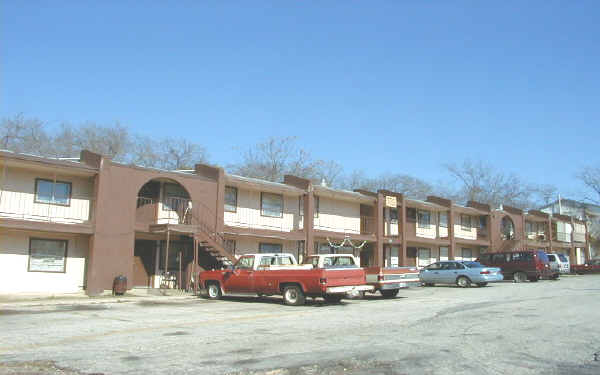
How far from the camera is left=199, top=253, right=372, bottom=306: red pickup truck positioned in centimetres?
1820

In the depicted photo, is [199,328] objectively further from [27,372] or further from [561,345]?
[561,345]

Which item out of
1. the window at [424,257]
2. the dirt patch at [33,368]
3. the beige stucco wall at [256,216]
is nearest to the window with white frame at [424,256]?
the window at [424,257]

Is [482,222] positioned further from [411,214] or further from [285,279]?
[285,279]

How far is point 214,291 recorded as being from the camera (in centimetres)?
2125

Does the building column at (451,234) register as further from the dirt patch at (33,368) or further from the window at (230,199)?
the dirt patch at (33,368)

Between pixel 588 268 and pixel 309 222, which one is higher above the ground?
pixel 309 222

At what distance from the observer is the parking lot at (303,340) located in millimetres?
8166

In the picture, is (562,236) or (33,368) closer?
(33,368)

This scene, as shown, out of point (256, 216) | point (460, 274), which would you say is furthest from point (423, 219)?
point (256, 216)

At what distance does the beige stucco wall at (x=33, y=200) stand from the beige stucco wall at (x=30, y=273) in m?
0.70

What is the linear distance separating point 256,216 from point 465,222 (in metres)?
22.0

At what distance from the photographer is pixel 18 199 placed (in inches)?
845

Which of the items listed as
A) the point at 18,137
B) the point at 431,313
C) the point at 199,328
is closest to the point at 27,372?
the point at 199,328

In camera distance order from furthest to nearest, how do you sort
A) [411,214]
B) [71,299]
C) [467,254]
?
[467,254]
[411,214]
[71,299]
